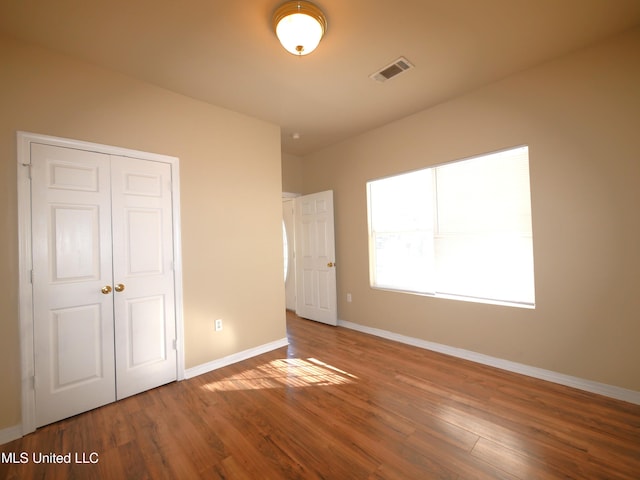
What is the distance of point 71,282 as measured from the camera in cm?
224

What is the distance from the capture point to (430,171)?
3.48 metres

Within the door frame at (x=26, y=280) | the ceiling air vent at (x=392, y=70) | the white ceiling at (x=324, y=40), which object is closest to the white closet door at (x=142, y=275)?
the door frame at (x=26, y=280)

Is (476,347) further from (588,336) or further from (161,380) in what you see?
(161,380)

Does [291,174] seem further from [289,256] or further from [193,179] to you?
[193,179]

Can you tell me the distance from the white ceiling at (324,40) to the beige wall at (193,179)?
205 mm

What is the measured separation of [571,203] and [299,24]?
103 inches

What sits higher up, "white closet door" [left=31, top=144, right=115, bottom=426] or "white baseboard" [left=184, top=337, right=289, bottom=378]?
"white closet door" [left=31, top=144, right=115, bottom=426]

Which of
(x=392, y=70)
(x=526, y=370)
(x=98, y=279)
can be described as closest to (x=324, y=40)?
(x=392, y=70)

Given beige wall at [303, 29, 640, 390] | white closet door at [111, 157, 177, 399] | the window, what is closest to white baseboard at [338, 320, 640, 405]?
beige wall at [303, 29, 640, 390]

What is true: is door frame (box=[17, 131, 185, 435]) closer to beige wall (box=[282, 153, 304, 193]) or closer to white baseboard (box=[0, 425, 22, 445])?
white baseboard (box=[0, 425, 22, 445])

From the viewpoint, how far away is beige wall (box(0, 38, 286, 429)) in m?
2.02

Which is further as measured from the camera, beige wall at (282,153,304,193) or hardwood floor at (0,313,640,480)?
beige wall at (282,153,304,193)

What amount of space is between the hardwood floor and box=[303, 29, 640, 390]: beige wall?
0.36 m

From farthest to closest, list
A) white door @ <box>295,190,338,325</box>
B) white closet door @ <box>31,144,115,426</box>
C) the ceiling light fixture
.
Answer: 1. white door @ <box>295,190,338,325</box>
2. white closet door @ <box>31,144,115,426</box>
3. the ceiling light fixture
